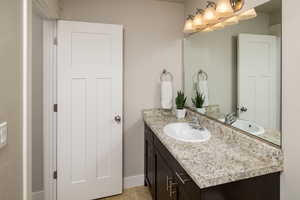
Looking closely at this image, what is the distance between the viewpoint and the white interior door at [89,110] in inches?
72.1

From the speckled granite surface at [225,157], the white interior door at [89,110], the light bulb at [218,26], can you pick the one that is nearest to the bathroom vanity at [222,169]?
the speckled granite surface at [225,157]

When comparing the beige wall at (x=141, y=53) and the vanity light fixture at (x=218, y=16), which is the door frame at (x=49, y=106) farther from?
the vanity light fixture at (x=218, y=16)

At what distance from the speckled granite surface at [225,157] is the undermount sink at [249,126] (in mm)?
62

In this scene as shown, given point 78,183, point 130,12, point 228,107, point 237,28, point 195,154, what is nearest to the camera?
point 195,154

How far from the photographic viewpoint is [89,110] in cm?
192

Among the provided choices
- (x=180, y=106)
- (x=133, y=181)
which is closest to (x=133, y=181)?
(x=133, y=181)

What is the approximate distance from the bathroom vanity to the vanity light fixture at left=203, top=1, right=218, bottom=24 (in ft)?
3.46

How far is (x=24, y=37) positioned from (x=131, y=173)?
186 centimetres

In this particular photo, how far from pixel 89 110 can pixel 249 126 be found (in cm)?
160

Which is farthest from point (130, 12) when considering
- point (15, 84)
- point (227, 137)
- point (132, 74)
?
point (227, 137)

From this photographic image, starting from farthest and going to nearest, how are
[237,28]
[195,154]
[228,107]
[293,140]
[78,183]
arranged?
[78,183]
[228,107]
[237,28]
[195,154]
[293,140]

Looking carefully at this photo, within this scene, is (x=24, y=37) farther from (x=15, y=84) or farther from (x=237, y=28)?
(x=237, y=28)

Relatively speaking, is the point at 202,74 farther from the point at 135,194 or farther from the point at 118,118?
the point at 135,194

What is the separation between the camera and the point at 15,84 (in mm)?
959
